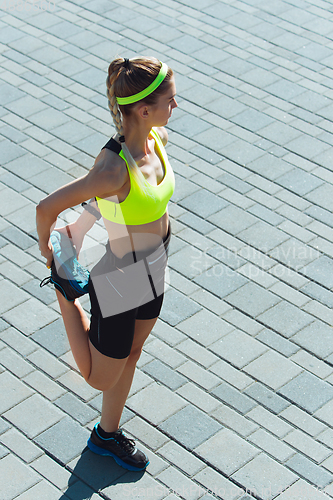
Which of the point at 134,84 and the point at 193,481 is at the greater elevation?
the point at 134,84

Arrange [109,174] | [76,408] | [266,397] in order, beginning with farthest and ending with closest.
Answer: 1. [266,397]
2. [76,408]
3. [109,174]

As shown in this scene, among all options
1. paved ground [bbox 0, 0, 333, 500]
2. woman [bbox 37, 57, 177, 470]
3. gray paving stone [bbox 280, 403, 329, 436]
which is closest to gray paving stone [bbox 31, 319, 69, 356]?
paved ground [bbox 0, 0, 333, 500]

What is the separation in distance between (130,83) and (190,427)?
2133 millimetres

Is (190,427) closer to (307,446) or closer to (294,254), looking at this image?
(307,446)

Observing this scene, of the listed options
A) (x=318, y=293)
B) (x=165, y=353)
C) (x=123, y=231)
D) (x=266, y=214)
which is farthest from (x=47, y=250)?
(x=266, y=214)

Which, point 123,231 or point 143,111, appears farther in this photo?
point 123,231

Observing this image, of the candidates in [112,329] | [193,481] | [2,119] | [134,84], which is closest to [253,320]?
[193,481]

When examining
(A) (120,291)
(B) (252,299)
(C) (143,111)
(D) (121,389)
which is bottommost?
(B) (252,299)

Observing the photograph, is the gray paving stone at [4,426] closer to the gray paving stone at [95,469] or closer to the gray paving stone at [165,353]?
the gray paving stone at [95,469]

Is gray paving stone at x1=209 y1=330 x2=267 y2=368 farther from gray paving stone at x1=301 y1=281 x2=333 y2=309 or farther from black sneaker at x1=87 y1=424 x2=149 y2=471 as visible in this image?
black sneaker at x1=87 y1=424 x2=149 y2=471

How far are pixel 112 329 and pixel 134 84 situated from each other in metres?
1.21

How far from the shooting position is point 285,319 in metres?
4.52

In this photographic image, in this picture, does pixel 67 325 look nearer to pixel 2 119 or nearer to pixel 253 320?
pixel 253 320

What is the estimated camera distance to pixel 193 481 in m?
3.53
